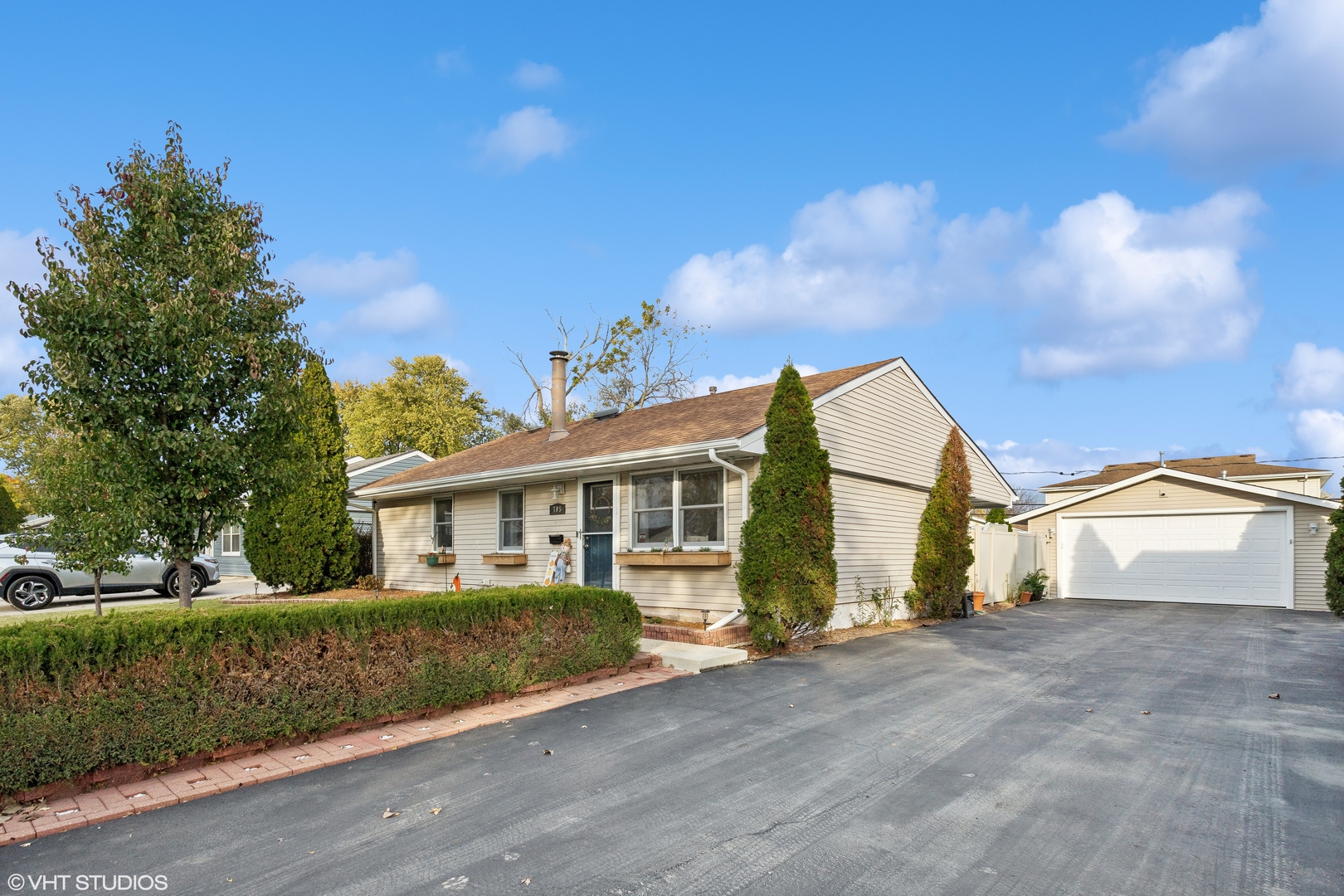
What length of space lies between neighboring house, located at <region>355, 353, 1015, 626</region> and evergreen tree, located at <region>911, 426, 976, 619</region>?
38cm

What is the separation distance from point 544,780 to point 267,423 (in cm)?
504

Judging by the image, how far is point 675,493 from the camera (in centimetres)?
1155

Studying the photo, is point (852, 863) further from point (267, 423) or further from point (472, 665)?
point (267, 423)

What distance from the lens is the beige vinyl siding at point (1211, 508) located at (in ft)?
52.5

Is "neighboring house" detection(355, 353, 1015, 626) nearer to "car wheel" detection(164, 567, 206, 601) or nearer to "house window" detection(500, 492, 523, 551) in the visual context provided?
"house window" detection(500, 492, 523, 551)

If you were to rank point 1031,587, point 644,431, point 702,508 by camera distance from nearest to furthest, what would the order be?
point 702,508 < point 644,431 < point 1031,587

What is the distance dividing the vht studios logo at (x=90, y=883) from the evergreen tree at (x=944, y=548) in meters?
12.7

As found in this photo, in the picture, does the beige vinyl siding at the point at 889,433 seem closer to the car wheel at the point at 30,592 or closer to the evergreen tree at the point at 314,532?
the evergreen tree at the point at 314,532

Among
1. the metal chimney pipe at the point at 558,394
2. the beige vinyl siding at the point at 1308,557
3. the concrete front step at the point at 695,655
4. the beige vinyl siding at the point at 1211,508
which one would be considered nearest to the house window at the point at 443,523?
the metal chimney pipe at the point at 558,394

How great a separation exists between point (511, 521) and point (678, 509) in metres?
4.31

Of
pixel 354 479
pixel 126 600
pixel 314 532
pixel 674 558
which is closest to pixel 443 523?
pixel 314 532

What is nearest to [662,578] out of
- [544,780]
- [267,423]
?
[267,423]

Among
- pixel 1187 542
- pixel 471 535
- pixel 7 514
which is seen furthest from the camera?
pixel 7 514

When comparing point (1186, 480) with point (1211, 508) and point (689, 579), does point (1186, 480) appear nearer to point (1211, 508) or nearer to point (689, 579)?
point (1211, 508)
